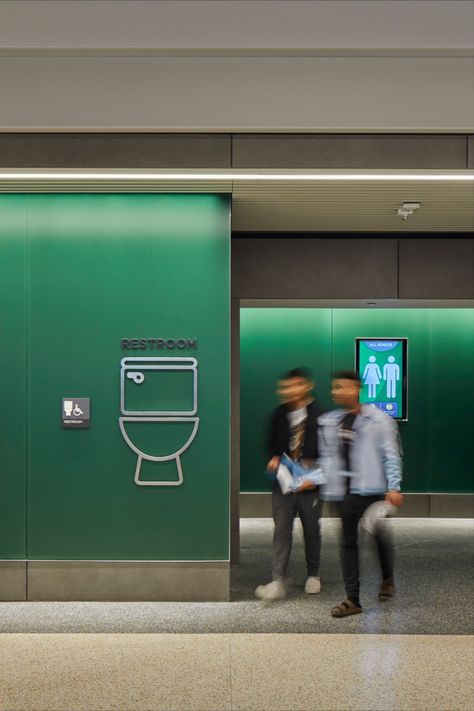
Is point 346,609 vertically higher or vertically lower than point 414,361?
lower

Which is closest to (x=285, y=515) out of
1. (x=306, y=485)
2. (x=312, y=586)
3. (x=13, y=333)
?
(x=306, y=485)

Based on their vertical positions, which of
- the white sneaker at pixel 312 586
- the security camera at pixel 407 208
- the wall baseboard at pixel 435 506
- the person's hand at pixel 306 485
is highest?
the security camera at pixel 407 208

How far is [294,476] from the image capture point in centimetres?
792

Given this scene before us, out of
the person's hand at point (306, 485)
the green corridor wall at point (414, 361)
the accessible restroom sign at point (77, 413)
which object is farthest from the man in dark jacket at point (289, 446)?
the green corridor wall at point (414, 361)

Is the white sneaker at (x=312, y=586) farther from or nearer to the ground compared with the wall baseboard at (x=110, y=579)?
nearer to the ground

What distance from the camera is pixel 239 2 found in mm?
6273

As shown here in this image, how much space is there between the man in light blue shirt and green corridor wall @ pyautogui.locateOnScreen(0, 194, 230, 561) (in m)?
1.07

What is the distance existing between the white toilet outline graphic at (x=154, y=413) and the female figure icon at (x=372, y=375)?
6117 millimetres

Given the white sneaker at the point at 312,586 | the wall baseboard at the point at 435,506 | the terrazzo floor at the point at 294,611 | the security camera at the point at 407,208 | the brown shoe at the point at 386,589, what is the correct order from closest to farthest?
the terrazzo floor at the point at 294,611 < the brown shoe at the point at 386,589 < the white sneaker at the point at 312,586 < the security camera at the point at 407,208 < the wall baseboard at the point at 435,506

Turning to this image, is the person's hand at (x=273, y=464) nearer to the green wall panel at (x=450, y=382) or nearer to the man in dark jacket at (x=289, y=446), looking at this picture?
the man in dark jacket at (x=289, y=446)

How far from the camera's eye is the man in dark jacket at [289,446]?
7871 millimetres

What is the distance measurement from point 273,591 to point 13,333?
3.30m

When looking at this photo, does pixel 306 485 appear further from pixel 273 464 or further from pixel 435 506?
pixel 435 506

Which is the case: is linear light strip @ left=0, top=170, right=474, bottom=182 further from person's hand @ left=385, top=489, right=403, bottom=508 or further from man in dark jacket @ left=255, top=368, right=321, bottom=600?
person's hand @ left=385, top=489, right=403, bottom=508
